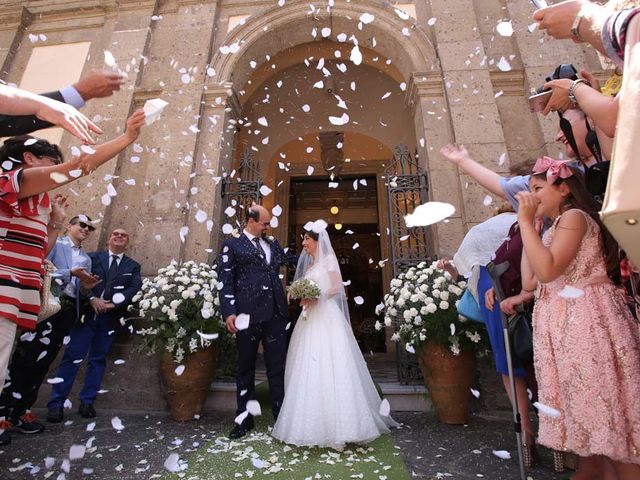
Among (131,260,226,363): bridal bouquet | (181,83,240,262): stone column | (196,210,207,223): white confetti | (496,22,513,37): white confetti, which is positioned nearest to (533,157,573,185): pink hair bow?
(131,260,226,363): bridal bouquet

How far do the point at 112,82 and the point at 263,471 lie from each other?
272cm

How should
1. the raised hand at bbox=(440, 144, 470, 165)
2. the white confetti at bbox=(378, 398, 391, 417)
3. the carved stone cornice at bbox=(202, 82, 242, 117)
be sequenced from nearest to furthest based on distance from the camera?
the raised hand at bbox=(440, 144, 470, 165)
the white confetti at bbox=(378, 398, 391, 417)
the carved stone cornice at bbox=(202, 82, 242, 117)

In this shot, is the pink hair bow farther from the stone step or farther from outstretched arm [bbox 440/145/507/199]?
the stone step

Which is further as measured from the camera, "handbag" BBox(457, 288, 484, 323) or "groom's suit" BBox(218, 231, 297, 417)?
"groom's suit" BBox(218, 231, 297, 417)

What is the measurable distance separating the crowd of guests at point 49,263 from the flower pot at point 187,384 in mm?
870

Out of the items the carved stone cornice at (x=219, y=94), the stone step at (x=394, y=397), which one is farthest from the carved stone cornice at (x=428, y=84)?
the stone step at (x=394, y=397)

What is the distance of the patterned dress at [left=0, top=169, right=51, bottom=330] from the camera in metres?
1.88

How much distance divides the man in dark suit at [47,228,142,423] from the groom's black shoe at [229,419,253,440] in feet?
5.90

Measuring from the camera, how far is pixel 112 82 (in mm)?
2246

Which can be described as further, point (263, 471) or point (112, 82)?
point (263, 471)

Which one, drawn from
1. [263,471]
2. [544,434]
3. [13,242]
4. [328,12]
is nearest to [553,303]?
[544,434]

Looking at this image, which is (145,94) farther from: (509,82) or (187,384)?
(509,82)

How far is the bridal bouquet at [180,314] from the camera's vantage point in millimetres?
3842

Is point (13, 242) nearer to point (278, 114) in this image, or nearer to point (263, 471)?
point (263, 471)
